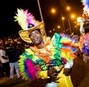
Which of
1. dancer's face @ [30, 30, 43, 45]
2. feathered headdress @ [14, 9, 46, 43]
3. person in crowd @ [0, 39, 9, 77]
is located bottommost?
person in crowd @ [0, 39, 9, 77]

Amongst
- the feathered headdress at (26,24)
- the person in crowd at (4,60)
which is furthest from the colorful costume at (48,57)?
the person in crowd at (4,60)

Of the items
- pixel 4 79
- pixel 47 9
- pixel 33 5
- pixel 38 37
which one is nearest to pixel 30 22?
pixel 38 37

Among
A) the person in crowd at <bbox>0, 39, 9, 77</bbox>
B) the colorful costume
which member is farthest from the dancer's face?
the person in crowd at <bbox>0, 39, 9, 77</bbox>

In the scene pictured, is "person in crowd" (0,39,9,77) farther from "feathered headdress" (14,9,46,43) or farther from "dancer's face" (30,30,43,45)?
"dancer's face" (30,30,43,45)

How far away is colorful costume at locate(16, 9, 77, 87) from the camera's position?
5.84 meters

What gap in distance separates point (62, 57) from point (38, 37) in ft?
1.97

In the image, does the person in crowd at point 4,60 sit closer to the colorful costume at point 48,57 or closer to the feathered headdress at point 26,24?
the feathered headdress at point 26,24

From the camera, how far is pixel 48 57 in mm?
5969

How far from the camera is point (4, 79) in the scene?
15.1 metres

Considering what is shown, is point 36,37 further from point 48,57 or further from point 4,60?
point 4,60

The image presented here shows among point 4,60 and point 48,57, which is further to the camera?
point 4,60

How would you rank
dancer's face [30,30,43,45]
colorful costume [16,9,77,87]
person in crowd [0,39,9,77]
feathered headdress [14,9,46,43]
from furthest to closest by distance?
person in crowd [0,39,9,77]
feathered headdress [14,9,46,43]
dancer's face [30,30,43,45]
colorful costume [16,9,77,87]

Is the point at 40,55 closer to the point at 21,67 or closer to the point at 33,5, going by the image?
the point at 21,67

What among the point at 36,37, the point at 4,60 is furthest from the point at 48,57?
the point at 4,60
